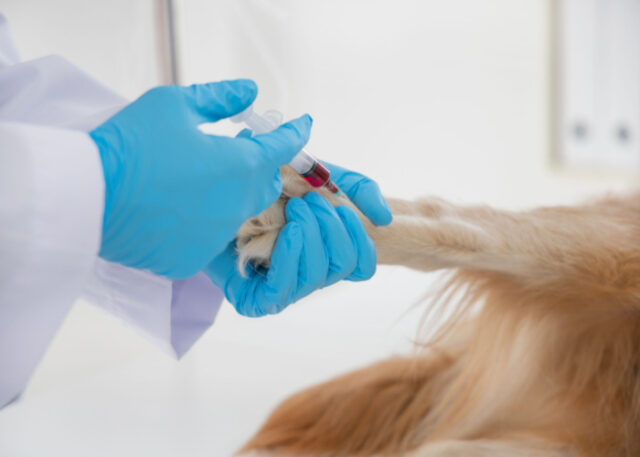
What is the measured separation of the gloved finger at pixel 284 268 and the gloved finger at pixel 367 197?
0.11m

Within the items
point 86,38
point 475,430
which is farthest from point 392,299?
point 86,38

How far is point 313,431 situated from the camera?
2.89 ft

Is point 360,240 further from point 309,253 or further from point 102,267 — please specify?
point 102,267

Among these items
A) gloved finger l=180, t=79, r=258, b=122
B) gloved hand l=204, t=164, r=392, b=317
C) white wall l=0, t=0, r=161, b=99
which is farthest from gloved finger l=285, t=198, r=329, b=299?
white wall l=0, t=0, r=161, b=99

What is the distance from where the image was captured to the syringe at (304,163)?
638 mm

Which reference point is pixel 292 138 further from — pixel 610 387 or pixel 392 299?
pixel 392 299

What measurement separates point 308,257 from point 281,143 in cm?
12

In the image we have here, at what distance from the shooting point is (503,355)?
0.90 meters

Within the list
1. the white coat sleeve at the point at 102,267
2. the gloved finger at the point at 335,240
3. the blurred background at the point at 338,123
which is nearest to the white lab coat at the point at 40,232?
the white coat sleeve at the point at 102,267

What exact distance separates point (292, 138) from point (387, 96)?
1410mm

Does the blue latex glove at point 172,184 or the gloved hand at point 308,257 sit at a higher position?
the blue latex glove at point 172,184

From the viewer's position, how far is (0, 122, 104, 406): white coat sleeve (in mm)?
463

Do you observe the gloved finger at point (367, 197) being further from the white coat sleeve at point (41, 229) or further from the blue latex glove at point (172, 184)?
the white coat sleeve at point (41, 229)

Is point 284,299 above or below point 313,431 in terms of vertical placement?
above
